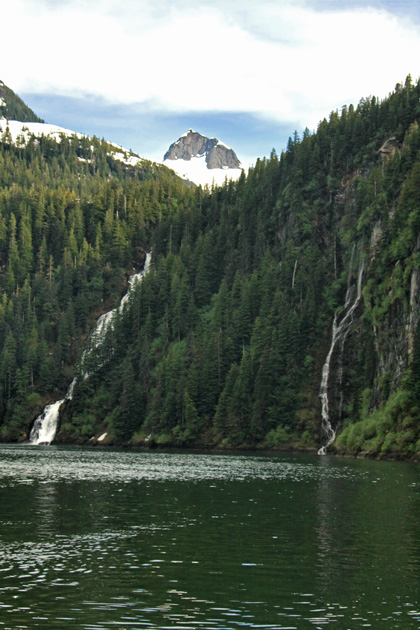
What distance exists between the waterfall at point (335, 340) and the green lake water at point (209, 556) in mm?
64515

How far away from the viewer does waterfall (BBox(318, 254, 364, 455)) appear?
12775 cm

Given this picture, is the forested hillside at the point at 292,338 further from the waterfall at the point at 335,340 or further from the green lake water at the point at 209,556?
the green lake water at the point at 209,556

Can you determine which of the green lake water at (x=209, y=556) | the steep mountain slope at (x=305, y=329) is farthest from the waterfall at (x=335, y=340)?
the green lake water at (x=209, y=556)

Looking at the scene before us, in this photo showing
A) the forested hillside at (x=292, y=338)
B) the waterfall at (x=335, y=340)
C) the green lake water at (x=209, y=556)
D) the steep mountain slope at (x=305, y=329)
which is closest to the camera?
the green lake water at (x=209, y=556)

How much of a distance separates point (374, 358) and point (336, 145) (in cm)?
7932

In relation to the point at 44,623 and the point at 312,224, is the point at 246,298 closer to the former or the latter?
the point at 312,224

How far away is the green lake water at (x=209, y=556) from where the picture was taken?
23844 millimetres

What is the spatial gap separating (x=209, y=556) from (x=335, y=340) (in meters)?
109

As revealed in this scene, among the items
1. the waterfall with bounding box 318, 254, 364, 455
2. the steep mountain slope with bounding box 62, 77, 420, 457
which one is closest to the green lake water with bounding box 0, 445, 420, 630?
the steep mountain slope with bounding box 62, 77, 420, 457

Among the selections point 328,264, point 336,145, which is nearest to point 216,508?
point 328,264

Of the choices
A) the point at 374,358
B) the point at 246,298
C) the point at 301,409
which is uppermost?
the point at 246,298

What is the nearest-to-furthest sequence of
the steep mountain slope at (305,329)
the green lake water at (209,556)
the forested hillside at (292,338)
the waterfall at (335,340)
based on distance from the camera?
the green lake water at (209,556)
the steep mountain slope at (305,329)
the forested hillside at (292,338)
the waterfall at (335,340)

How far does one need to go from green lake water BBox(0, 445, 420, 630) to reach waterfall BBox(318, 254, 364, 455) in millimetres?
64515

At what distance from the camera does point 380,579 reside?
1129 inches
